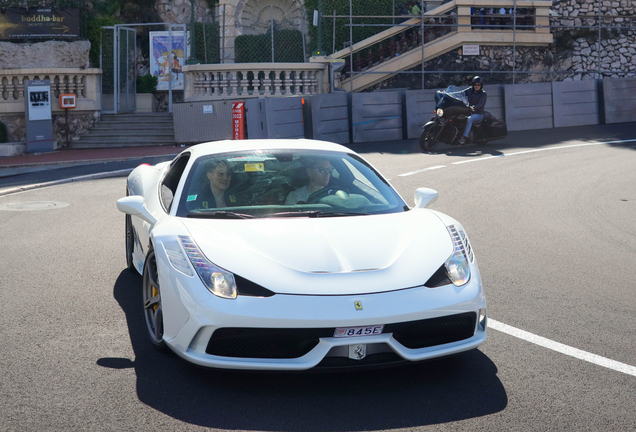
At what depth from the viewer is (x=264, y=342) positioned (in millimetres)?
3787

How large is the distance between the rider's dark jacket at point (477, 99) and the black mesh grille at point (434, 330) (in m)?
13.7

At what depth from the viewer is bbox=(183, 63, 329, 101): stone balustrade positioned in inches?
881

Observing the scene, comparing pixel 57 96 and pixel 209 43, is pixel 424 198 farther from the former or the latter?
pixel 209 43

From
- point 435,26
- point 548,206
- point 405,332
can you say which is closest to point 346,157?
point 405,332

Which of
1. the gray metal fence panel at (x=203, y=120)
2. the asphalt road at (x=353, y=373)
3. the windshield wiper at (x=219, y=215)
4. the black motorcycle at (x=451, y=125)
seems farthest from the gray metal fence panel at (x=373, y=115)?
the windshield wiper at (x=219, y=215)

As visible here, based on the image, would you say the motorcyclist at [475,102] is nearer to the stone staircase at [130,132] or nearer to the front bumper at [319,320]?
the stone staircase at [130,132]

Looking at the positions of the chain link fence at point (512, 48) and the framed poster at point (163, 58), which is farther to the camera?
the framed poster at point (163, 58)

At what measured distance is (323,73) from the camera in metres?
23.4

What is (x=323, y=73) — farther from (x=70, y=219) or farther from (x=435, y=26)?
(x=70, y=219)

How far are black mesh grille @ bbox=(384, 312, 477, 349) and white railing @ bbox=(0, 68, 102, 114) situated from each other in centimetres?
2133

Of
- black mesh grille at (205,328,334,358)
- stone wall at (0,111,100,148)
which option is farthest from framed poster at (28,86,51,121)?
black mesh grille at (205,328,334,358)

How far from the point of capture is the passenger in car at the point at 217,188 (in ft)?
16.1

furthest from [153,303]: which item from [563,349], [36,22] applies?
[36,22]

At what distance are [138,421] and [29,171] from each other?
1523cm
